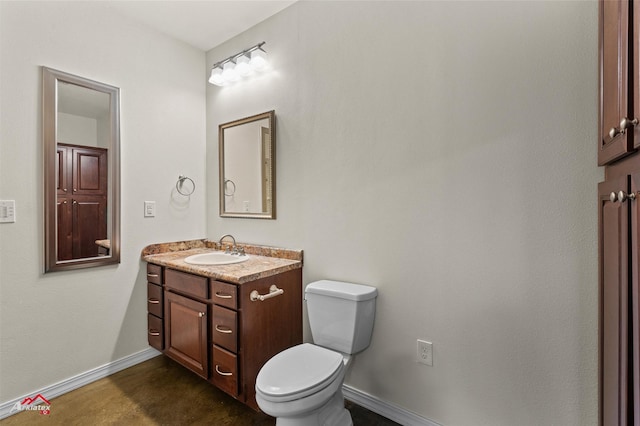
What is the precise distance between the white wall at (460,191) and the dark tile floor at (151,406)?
2.02 ft

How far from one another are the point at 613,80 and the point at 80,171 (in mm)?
2673

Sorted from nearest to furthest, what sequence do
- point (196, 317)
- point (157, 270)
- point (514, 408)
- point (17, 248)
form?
point (514, 408)
point (17, 248)
point (196, 317)
point (157, 270)

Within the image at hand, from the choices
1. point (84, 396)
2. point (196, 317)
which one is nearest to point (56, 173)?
point (196, 317)

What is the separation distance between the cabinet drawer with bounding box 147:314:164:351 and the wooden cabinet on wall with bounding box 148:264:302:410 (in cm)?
10

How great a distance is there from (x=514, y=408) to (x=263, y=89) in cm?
234

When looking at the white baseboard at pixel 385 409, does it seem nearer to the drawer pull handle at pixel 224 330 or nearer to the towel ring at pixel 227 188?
the drawer pull handle at pixel 224 330

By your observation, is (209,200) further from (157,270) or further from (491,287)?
Answer: (491,287)

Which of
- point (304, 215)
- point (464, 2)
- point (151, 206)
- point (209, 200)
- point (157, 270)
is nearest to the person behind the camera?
point (464, 2)

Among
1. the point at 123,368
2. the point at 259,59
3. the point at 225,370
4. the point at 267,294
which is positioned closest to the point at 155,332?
the point at 123,368

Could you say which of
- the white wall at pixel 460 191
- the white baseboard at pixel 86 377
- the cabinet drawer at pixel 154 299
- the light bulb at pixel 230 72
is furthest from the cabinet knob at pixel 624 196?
the white baseboard at pixel 86 377

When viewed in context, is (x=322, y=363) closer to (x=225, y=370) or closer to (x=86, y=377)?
(x=225, y=370)

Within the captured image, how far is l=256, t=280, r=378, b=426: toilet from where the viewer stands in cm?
124

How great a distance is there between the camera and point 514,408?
1.33 meters
